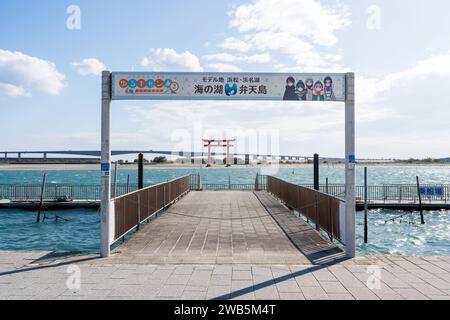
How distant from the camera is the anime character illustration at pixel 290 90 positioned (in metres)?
8.75

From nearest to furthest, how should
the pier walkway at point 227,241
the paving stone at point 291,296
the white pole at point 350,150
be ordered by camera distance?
the paving stone at point 291,296 < the pier walkway at point 227,241 < the white pole at point 350,150

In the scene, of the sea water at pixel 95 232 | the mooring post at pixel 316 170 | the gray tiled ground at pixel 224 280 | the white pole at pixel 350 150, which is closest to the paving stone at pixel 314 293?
the gray tiled ground at pixel 224 280

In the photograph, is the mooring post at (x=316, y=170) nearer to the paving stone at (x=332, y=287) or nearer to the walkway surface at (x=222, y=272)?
the walkway surface at (x=222, y=272)

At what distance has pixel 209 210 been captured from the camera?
55.4ft

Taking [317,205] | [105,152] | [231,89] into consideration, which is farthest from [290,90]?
[317,205]

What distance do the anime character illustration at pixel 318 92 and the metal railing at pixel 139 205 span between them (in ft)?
17.6

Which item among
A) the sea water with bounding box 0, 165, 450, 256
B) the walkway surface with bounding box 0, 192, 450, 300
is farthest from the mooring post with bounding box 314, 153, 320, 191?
the walkway surface with bounding box 0, 192, 450, 300

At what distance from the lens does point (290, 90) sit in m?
8.76

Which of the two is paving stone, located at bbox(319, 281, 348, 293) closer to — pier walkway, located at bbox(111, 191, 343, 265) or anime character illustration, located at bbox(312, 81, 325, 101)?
pier walkway, located at bbox(111, 191, 343, 265)

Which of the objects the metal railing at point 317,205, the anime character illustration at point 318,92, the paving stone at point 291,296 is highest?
the anime character illustration at point 318,92

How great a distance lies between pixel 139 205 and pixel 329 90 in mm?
6689
